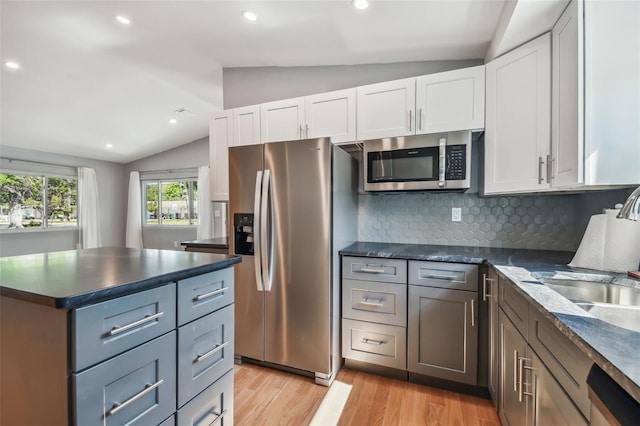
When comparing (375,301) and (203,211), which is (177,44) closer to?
(375,301)

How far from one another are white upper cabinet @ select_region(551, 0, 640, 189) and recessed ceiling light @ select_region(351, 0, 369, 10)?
1106 millimetres

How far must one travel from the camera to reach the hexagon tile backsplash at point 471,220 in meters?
2.16

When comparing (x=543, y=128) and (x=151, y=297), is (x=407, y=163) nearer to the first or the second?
(x=543, y=128)

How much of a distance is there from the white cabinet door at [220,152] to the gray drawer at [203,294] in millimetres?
1707

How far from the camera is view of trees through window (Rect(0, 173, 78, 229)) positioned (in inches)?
199

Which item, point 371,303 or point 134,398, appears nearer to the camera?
point 134,398

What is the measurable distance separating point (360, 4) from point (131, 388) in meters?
2.34

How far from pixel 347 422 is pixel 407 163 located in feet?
5.75

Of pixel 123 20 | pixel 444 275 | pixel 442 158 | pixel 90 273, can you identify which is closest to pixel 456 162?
pixel 442 158

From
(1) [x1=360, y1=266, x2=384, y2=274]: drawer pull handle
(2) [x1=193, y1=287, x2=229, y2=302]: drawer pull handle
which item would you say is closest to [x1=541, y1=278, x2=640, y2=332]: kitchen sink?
(1) [x1=360, y1=266, x2=384, y2=274]: drawer pull handle

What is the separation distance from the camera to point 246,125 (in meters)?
2.81

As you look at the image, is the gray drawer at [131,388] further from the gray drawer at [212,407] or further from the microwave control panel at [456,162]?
the microwave control panel at [456,162]

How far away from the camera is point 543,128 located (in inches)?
67.2

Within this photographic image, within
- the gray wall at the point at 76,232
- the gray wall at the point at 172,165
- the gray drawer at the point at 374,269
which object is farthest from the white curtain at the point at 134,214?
the gray drawer at the point at 374,269
